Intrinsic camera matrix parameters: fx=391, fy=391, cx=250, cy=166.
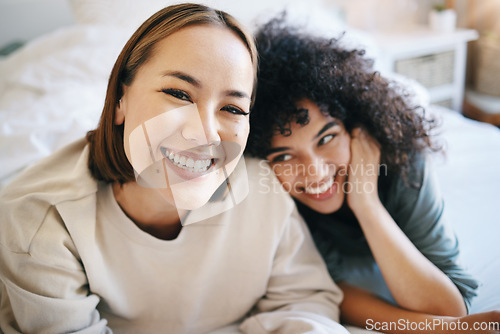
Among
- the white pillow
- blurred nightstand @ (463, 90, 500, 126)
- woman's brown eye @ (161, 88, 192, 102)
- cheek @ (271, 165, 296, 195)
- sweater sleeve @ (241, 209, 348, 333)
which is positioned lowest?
sweater sleeve @ (241, 209, 348, 333)

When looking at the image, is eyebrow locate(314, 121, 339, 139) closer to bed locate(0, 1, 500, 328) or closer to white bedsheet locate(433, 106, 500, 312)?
bed locate(0, 1, 500, 328)

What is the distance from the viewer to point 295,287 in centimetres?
81

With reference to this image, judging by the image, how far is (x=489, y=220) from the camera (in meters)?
0.93

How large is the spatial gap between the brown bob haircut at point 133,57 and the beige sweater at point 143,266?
6 centimetres

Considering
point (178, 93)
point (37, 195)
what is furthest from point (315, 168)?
point (37, 195)

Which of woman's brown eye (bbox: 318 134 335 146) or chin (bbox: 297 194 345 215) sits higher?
woman's brown eye (bbox: 318 134 335 146)

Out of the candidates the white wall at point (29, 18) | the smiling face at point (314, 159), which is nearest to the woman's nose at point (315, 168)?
the smiling face at point (314, 159)

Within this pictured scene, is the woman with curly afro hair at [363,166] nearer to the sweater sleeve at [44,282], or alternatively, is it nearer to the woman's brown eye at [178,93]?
the woman's brown eye at [178,93]

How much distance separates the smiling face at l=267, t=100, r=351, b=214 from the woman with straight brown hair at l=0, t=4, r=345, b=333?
0.05 m

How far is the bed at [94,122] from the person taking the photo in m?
0.89

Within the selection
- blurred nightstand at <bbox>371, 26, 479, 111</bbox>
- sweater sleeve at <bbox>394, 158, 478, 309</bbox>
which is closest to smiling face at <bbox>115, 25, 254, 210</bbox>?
sweater sleeve at <bbox>394, 158, 478, 309</bbox>

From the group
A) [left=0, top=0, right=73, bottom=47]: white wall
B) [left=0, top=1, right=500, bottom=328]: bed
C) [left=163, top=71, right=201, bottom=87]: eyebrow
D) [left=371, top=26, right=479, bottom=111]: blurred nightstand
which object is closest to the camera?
[left=163, top=71, right=201, bottom=87]: eyebrow

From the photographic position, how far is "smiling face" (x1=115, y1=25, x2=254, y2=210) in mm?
585

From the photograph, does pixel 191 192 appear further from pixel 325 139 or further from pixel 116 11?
pixel 116 11
